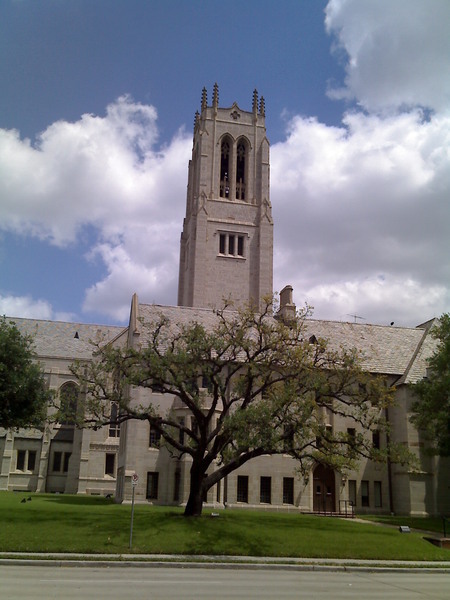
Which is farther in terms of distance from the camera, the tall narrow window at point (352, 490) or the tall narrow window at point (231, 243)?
the tall narrow window at point (231, 243)

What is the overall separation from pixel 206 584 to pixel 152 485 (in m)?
26.6

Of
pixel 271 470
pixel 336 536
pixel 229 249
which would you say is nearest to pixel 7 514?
pixel 336 536

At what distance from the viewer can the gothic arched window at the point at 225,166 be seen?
7831 centimetres

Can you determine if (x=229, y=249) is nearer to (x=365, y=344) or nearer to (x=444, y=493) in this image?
(x=365, y=344)

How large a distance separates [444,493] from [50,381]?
40576 millimetres

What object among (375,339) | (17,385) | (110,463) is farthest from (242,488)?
(17,385)

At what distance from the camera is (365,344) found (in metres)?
50.2

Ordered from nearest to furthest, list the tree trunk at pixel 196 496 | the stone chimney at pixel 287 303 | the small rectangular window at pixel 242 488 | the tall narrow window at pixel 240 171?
the tree trunk at pixel 196 496, the small rectangular window at pixel 242 488, the stone chimney at pixel 287 303, the tall narrow window at pixel 240 171

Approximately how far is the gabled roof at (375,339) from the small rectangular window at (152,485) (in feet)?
39.4

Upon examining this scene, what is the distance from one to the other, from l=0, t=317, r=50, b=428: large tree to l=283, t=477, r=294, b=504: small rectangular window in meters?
18.4

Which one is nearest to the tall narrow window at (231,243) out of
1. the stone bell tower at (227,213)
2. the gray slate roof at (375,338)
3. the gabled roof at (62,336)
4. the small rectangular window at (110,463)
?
the stone bell tower at (227,213)

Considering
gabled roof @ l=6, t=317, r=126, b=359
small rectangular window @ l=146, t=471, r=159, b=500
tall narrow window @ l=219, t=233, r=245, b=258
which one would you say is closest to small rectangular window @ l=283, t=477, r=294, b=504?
small rectangular window @ l=146, t=471, r=159, b=500

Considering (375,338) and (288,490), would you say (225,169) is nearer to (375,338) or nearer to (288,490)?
(375,338)

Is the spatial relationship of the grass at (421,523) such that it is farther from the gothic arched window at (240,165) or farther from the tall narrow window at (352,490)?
the gothic arched window at (240,165)
